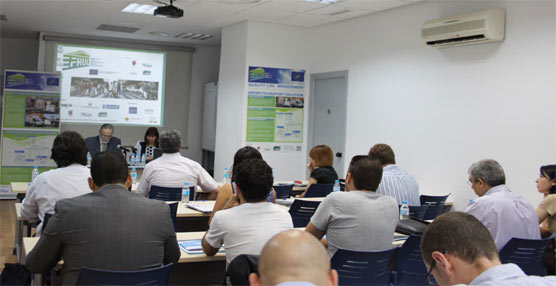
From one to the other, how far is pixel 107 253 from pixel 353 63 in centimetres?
630

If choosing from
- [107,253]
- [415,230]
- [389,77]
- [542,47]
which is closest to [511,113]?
[542,47]

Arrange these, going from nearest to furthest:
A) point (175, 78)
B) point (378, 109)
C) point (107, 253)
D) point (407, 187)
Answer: point (107, 253), point (407, 187), point (378, 109), point (175, 78)

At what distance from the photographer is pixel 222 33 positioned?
9414 millimetres

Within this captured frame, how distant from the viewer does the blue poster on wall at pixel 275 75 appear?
8.67m

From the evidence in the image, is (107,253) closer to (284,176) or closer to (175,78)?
(284,176)

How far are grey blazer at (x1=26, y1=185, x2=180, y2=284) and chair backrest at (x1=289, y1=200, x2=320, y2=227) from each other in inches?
80.8

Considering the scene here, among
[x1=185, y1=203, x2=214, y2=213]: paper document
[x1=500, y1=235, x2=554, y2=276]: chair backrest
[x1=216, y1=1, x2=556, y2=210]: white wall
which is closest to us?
[x1=500, y1=235, x2=554, y2=276]: chair backrest

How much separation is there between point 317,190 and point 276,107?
353 cm

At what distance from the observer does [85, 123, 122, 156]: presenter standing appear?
7742 mm

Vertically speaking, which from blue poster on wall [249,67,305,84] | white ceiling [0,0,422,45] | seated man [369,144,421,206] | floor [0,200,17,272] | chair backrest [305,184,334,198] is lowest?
floor [0,200,17,272]

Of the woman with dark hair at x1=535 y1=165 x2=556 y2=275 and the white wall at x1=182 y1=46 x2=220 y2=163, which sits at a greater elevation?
the white wall at x1=182 y1=46 x2=220 y2=163

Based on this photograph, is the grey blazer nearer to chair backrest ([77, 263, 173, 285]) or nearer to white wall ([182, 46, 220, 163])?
chair backrest ([77, 263, 173, 285])

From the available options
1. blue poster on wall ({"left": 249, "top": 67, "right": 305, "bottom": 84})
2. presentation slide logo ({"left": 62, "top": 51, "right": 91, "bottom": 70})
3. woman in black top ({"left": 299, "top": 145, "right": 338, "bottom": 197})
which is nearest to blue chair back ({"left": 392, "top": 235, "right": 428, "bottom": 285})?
woman in black top ({"left": 299, "top": 145, "right": 338, "bottom": 197})

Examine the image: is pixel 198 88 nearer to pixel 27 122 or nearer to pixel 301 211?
pixel 27 122
